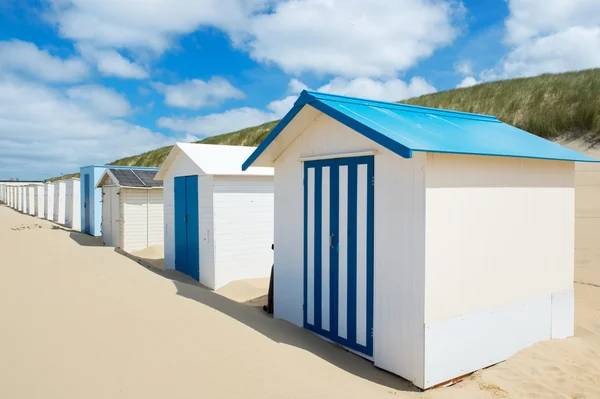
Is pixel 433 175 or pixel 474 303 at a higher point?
pixel 433 175

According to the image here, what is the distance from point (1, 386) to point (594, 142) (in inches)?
592

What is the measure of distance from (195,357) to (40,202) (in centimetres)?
3510

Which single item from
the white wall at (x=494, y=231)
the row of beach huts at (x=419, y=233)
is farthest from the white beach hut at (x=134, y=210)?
the white wall at (x=494, y=231)

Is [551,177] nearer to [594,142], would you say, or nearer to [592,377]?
[592,377]

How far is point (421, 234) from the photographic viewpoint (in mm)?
5031

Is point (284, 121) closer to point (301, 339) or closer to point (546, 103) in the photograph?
point (301, 339)

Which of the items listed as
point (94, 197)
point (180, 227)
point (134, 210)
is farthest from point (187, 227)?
point (94, 197)

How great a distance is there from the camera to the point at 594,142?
13.5 meters

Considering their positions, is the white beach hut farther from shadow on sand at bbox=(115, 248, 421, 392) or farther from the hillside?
the hillside

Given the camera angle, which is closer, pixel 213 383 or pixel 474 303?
pixel 213 383

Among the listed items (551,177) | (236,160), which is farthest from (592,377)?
(236,160)

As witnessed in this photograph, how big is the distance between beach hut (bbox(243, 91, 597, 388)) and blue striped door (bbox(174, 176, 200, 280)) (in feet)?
15.0

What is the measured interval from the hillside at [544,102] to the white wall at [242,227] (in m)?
9.72

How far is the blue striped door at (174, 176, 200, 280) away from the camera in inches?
453
